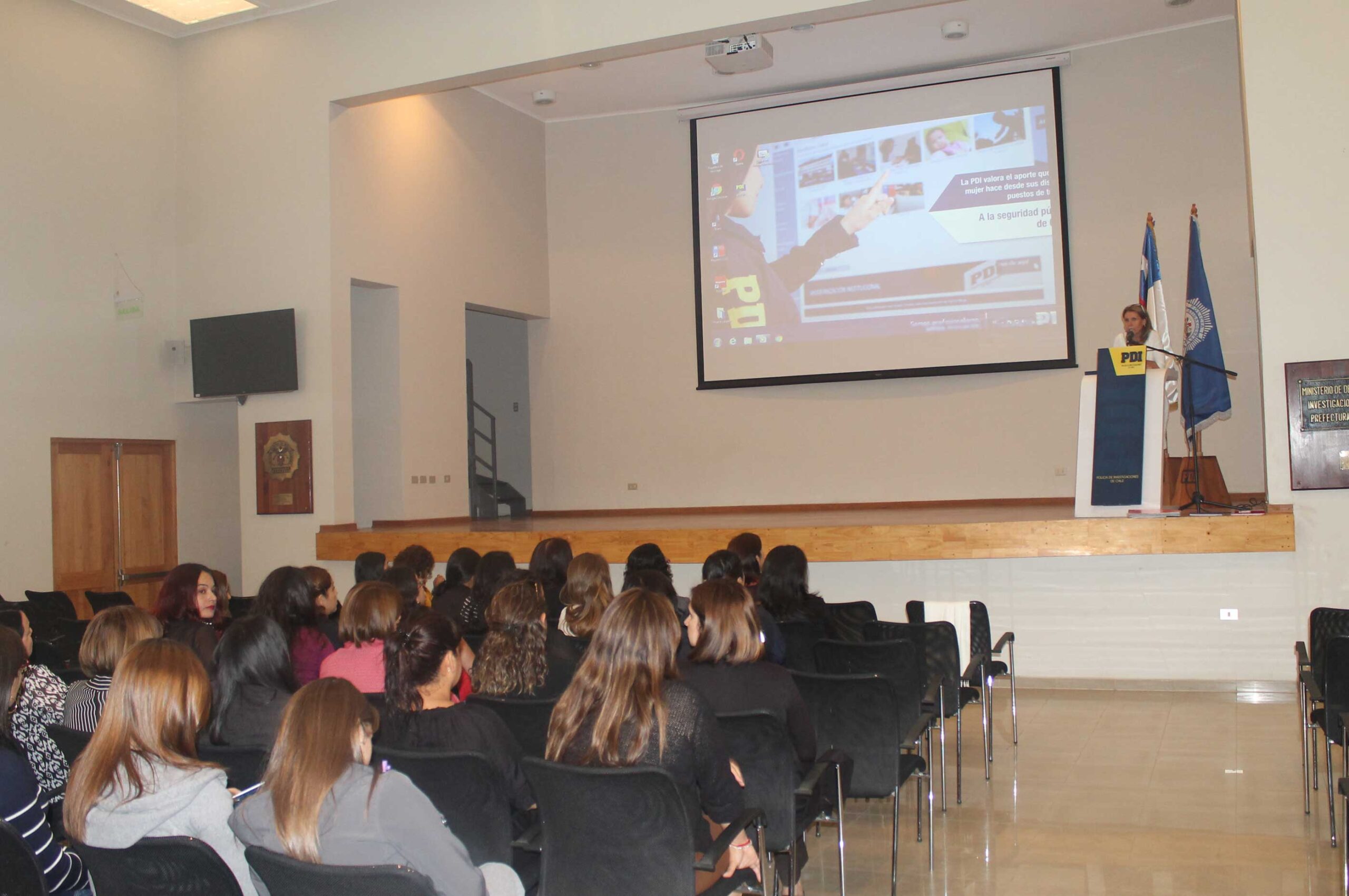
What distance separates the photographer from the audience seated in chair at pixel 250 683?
9.78 feet

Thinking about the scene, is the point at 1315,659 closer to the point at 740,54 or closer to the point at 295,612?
the point at 295,612

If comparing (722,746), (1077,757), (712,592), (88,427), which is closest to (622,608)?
(722,746)

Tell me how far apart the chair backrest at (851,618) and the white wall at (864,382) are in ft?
19.8

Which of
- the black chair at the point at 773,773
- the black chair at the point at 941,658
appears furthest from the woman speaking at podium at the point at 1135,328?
the black chair at the point at 773,773

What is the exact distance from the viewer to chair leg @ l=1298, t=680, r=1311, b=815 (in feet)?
13.3

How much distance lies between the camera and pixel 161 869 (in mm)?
2020

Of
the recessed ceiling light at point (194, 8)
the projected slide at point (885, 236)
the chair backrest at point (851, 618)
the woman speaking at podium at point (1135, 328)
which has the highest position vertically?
the recessed ceiling light at point (194, 8)

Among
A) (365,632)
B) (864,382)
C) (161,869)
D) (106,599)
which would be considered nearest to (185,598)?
(365,632)

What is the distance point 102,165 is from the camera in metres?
8.86

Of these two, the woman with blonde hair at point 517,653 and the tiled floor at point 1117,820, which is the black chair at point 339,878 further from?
the tiled floor at point 1117,820

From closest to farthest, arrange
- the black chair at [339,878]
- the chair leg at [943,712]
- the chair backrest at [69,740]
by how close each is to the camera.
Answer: the black chair at [339,878]
the chair backrest at [69,740]
the chair leg at [943,712]

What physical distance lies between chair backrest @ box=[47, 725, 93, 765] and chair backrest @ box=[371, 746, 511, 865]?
0.86m

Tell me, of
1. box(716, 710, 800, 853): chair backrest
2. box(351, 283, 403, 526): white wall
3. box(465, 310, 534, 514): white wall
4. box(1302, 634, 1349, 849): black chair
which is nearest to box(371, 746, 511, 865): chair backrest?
box(716, 710, 800, 853): chair backrest

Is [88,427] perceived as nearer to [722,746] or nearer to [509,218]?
[509,218]
